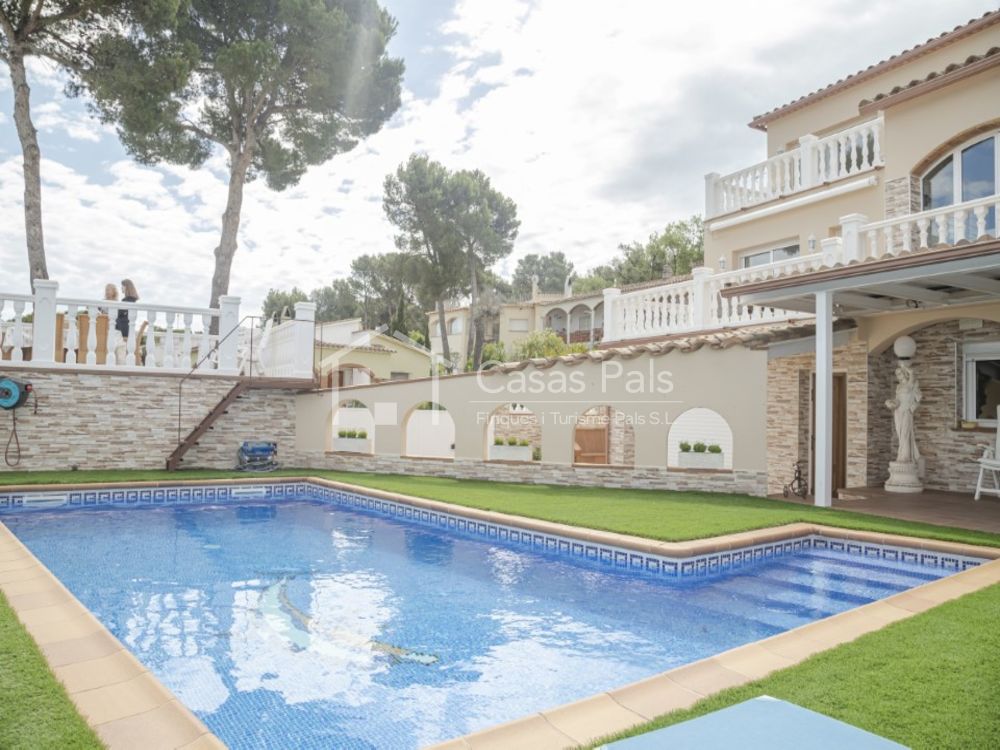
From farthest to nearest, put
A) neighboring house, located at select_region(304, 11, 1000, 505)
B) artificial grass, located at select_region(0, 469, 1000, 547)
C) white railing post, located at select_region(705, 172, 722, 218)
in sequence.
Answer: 1. white railing post, located at select_region(705, 172, 722, 218)
2. neighboring house, located at select_region(304, 11, 1000, 505)
3. artificial grass, located at select_region(0, 469, 1000, 547)

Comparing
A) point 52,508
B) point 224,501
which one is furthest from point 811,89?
point 52,508

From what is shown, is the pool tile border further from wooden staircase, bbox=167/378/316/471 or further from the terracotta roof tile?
the terracotta roof tile

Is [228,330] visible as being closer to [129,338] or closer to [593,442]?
[129,338]

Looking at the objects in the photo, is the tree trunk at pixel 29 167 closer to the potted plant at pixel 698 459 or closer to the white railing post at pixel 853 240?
the potted plant at pixel 698 459

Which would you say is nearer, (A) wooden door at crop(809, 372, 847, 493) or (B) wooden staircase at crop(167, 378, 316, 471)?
(A) wooden door at crop(809, 372, 847, 493)

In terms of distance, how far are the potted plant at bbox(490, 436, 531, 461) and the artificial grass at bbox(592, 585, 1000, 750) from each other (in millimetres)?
8764

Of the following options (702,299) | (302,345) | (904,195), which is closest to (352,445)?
(302,345)

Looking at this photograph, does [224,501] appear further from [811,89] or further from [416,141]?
[416,141]

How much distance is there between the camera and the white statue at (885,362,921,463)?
33.6ft

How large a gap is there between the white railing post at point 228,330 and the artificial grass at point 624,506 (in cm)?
244

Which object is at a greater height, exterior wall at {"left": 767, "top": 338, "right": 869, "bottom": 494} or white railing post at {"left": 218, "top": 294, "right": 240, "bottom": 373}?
white railing post at {"left": 218, "top": 294, "right": 240, "bottom": 373}

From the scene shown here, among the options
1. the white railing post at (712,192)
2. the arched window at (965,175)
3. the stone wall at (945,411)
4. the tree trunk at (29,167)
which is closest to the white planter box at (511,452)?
the stone wall at (945,411)

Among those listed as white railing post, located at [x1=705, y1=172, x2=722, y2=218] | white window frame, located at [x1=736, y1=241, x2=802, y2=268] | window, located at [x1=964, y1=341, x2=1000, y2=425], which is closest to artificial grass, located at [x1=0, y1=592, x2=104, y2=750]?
window, located at [x1=964, y1=341, x2=1000, y2=425]

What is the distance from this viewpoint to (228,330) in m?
13.8
